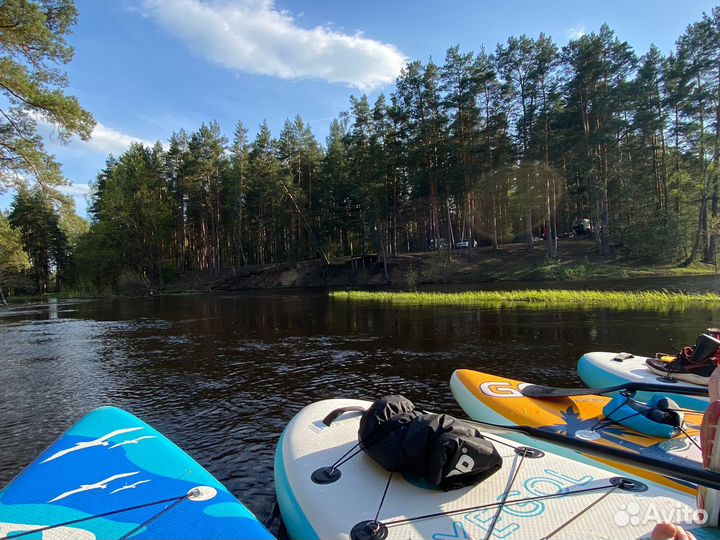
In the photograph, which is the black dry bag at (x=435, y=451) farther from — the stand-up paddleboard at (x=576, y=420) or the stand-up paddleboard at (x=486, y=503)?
the stand-up paddleboard at (x=576, y=420)

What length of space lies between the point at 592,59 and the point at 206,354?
1511 inches

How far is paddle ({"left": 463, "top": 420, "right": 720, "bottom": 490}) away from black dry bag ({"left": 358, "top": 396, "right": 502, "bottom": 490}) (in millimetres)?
1193

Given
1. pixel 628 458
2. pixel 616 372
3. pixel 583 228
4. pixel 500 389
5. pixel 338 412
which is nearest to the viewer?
pixel 628 458

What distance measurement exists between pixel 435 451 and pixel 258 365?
28.0 ft

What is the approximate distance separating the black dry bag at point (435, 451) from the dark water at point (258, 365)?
205 centimetres

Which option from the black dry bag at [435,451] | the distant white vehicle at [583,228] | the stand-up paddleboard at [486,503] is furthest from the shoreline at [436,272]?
the black dry bag at [435,451]

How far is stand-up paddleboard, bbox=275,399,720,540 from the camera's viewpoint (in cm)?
282

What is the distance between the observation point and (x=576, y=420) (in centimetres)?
518

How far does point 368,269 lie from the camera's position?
46.7 metres

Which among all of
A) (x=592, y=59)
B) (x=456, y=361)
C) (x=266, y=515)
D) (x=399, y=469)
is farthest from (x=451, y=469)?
(x=592, y=59)

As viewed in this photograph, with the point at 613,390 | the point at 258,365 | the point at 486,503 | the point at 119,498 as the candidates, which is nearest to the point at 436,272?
the point at 258,365

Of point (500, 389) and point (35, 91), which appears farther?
point (35, 91)

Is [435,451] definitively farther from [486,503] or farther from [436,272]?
[436,272]

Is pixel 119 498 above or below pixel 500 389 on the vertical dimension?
above
